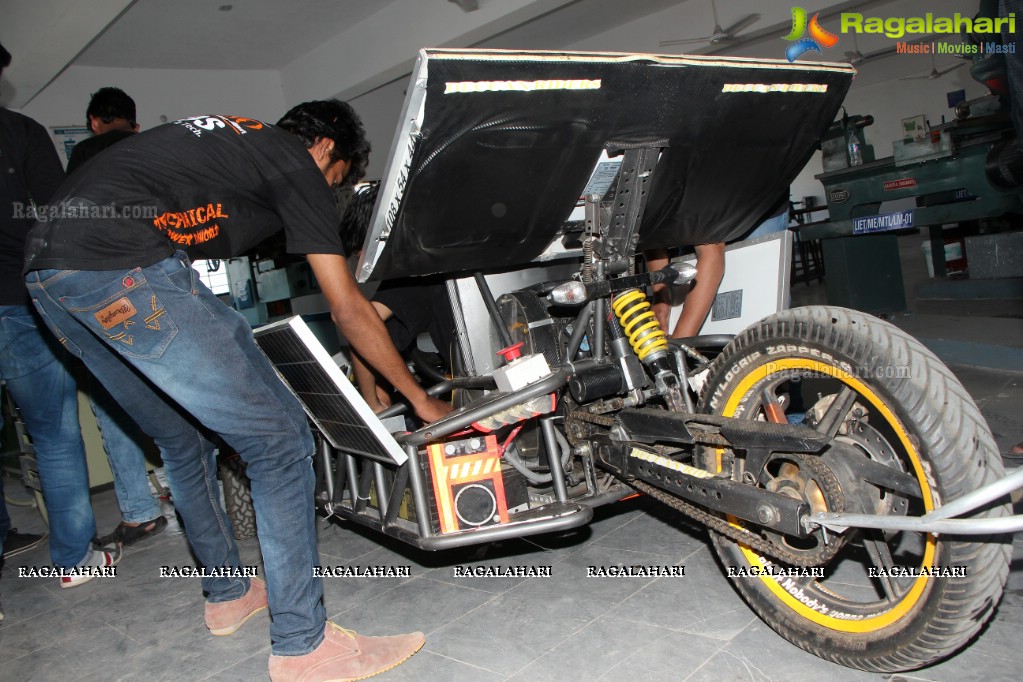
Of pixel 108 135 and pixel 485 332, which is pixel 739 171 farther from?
pixel 108 135

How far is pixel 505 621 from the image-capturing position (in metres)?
2.55

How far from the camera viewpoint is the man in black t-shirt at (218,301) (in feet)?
7.03

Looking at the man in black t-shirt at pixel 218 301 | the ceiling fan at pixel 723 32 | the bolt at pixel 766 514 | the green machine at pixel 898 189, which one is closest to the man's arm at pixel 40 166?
the man in black t-shirt at pixel 218 301

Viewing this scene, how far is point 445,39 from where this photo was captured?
36.3 ft

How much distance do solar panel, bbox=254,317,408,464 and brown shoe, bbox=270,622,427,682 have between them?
0.57m

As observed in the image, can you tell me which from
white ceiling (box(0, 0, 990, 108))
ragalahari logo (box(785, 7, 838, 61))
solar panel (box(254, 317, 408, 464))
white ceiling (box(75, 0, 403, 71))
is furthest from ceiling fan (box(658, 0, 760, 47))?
solar panel (box(254, 317, 408, 464))

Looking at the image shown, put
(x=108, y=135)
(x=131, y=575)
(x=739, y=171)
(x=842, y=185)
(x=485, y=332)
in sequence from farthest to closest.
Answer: (x=842, y=185)
(x=108, y=135)
(x=131, y=575)
(x=485, y=332)
(x=739, y=171)

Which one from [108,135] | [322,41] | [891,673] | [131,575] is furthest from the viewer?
[322,41]

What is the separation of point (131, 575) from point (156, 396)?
146 cm

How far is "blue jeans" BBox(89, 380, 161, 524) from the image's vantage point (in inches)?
156

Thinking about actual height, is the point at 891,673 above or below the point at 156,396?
below

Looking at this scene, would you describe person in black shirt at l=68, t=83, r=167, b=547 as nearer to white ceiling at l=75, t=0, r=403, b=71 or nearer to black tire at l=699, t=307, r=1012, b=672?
black tire at l=699, t=307, r=1012, b=672

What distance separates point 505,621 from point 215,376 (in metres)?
1.25

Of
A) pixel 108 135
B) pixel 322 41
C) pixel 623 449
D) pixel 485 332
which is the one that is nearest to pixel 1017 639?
pixel 623 449
